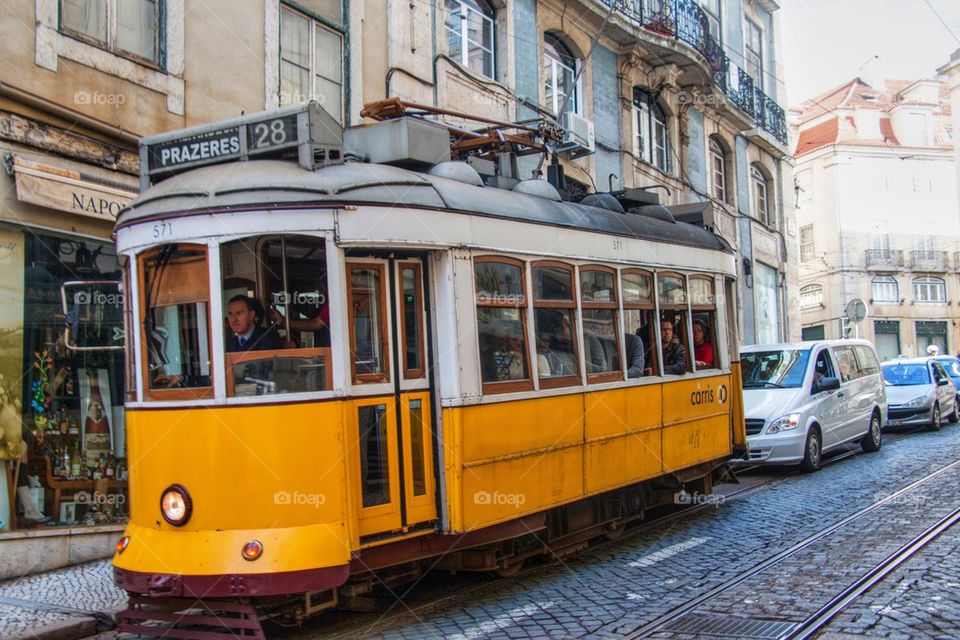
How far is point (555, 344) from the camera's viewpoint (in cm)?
750

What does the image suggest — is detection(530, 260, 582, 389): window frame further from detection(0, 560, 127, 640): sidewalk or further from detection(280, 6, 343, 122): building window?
detection(280, 6, 343, 122): building window

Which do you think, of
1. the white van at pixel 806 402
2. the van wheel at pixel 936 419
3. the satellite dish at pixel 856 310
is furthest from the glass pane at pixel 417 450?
the satellite dish at pixel 856 310

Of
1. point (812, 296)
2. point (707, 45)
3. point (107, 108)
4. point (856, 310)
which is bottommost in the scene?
point (856, 310)

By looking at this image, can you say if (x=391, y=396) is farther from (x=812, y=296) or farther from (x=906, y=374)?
(x=812, y=296)

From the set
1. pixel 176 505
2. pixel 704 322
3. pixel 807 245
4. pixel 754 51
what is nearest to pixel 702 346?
pixel 704 322

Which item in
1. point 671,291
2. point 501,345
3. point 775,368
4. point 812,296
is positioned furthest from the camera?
point 812,296

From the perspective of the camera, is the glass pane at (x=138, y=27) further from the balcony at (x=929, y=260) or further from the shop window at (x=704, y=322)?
the balcony at (x=929, y=260)

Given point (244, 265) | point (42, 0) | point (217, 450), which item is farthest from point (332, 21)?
point (217, 450)

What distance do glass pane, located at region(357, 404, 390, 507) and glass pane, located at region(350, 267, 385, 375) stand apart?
0.91 feet

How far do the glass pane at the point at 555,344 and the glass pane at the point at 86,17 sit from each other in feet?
17.9

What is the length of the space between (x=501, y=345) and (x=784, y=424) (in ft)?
22.4

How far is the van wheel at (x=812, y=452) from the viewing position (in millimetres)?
12672

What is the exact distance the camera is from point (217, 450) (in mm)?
5762

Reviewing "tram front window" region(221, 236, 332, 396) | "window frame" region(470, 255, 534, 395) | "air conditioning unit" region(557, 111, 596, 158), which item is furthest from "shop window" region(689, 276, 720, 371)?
"air conditioning unit" region(557, 111, 596, 158)
